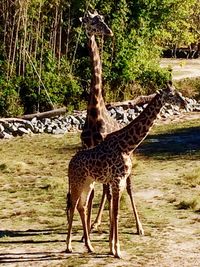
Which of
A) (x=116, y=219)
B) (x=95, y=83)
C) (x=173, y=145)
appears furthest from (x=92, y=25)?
(x=173, y=145)

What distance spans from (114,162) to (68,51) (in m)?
12.0

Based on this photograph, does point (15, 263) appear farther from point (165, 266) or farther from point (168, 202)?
point (168, 202)

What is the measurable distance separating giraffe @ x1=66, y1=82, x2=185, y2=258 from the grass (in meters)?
0.49

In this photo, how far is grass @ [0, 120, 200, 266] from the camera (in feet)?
24.6

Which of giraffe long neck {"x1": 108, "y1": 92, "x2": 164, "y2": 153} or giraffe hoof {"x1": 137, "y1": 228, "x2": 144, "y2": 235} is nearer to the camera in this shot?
giraffe long neck {"x1": 108, "y1": 92, "x2": 164, "y2": 153}

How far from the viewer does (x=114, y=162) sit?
7266 mm

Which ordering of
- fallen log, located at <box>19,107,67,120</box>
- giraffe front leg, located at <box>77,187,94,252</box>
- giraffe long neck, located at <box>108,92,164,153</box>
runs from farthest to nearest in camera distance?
fallen log, located at <box>19,107,67,120</box>
giraffe front leg, located at <box>77,187,94,252</box>
giraffe long neck, located at <box>108,92,164,153</box>

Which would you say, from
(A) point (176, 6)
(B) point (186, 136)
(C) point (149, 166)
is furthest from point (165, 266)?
→ (A) point (176, 6)

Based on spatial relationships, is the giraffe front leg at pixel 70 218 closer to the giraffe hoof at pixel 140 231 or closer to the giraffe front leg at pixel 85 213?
the giraffe front leg at pixel 85 213

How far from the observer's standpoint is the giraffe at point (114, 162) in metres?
7.25

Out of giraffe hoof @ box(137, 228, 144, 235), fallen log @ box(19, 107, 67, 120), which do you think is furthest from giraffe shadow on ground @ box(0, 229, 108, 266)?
fallen log @ box(19, 107, 67, 120)

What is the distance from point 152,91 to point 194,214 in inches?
448

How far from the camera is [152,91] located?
20266mm

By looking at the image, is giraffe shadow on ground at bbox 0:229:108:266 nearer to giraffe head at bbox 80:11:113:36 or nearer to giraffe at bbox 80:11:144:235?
giraffe at bbox 80:11:144:235
